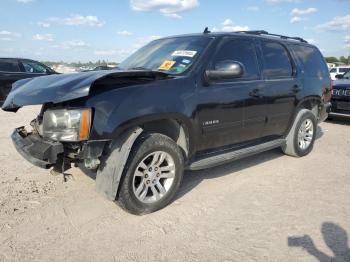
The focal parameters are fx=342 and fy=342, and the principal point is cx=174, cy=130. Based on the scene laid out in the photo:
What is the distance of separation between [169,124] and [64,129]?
120cm

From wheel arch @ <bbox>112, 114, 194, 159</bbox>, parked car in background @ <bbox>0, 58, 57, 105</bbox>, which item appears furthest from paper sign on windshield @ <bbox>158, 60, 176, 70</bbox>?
parked car in background @ <bbox>0, 58, 57, 105</bbox>

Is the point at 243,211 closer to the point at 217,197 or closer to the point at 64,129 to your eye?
the point at 217,197

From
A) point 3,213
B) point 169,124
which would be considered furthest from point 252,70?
point 3,213

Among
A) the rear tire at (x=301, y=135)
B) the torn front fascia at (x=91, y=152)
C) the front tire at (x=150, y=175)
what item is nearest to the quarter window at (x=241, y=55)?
the front tire at (x=150, y=175)

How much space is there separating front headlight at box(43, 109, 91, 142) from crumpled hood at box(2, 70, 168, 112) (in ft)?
0.60

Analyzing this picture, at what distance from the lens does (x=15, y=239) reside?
3.16m

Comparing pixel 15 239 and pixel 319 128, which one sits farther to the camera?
pixel 319 128

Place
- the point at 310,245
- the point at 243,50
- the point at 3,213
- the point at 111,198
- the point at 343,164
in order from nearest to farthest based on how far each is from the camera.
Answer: the point at 310,245 < the point at 111,198 < the point at 3,213 < the point at 243,50 < the point at 343,164

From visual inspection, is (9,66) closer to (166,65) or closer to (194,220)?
(166,65)

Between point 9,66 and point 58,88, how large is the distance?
958 cm

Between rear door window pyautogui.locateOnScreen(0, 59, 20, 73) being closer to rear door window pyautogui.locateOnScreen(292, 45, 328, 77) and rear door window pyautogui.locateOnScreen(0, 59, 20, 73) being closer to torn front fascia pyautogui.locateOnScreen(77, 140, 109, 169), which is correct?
rear door window pyautogui.locateOnScreen(292, 45, 328, 77)

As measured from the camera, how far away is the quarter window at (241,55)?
4.33m

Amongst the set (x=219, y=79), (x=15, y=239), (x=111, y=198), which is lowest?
(x=15, y=239)

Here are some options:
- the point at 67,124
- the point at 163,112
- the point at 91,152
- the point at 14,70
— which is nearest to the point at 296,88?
the point at 163,112
